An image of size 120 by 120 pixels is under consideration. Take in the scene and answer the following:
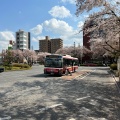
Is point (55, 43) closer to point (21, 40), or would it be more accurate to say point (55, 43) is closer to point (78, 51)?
point (21, 40)

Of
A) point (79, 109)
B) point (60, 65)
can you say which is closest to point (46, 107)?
point (79, 109)

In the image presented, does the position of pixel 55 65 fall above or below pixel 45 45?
below

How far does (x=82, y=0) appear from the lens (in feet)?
53.8

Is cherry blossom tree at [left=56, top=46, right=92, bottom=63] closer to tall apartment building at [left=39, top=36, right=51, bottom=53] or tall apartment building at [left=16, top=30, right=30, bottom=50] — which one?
tall apartment building at [left=16, top=30, right=30, bottom=50]

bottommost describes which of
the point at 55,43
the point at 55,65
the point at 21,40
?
the point at 55,65

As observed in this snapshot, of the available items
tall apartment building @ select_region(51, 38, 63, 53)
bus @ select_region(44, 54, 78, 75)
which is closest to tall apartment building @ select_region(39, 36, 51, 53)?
tall apartment building @ select_region(51, 38, 63, 53)

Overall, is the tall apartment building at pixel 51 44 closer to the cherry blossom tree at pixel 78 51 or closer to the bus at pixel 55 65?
the cherry blossom tree at pixel 78 51

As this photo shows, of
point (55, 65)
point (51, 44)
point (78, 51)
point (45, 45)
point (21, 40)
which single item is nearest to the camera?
point (55, 65)

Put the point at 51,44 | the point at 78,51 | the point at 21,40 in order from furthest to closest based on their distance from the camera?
1. the point at 51,44
2. the point at 21,40
3. the point at 78,51

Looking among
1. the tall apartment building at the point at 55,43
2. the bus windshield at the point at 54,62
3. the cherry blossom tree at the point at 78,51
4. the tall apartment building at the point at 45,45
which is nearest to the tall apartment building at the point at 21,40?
the tall apartment building at the point at 45,45

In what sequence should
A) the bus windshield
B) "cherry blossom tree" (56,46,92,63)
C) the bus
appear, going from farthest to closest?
"cherry blossom tree" (56,46,92,63) → the bus windshield → the bus

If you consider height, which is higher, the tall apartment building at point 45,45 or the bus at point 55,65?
the tall apartment building at point 45,45

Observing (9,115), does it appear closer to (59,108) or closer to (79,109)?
(59,108)

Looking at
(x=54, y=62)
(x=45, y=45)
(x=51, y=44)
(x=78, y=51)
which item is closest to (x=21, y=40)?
(x=45, y=45)
